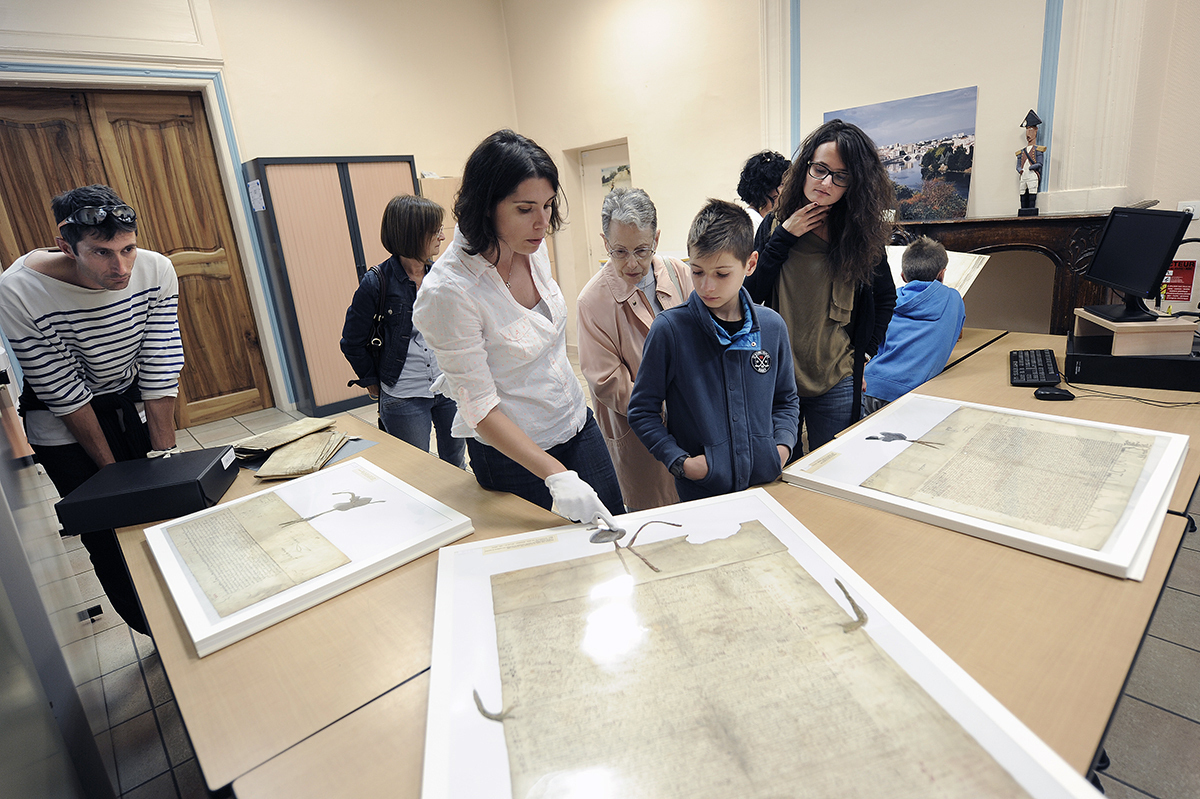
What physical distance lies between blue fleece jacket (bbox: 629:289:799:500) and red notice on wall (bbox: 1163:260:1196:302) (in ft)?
9.79

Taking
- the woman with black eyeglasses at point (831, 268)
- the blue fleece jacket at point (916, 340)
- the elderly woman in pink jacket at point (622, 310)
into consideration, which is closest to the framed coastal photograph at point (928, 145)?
the blue fleece jacket at point (916, 340)

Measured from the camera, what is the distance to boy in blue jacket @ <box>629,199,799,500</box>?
1252 mm

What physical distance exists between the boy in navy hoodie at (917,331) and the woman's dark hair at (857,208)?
0.56 metres

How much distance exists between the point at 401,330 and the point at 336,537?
3.83ft

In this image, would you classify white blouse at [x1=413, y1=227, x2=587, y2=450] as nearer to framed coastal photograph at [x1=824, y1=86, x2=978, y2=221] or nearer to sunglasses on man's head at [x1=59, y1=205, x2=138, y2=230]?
sunglasses on man's head at [x1=59, y1=205, x2=138, y2=230]

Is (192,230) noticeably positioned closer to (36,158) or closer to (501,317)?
(36,158)

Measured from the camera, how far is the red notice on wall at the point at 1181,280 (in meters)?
2.96

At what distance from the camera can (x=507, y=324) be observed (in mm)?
1187

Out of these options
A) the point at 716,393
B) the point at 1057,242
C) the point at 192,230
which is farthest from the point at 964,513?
the point at 192,230

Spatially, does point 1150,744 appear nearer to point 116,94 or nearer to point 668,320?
point 668,320

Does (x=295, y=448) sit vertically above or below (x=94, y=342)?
below

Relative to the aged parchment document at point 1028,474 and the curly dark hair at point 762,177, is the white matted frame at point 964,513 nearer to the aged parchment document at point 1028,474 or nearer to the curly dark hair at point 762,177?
the aged parchment document at point 1028,474

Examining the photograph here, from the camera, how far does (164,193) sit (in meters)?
4.25

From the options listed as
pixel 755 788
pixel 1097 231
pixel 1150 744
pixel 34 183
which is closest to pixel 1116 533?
→ pixel 755 788
